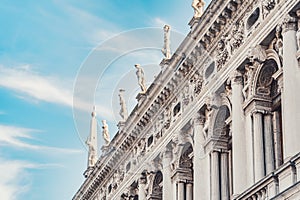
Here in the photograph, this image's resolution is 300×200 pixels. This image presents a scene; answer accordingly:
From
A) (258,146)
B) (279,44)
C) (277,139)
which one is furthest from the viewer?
(277,139)

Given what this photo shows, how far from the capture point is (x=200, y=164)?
109 feet

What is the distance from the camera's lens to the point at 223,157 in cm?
3231

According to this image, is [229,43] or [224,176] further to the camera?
[224,176]

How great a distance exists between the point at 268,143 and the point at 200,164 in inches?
213

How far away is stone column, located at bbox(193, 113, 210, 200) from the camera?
3266cm

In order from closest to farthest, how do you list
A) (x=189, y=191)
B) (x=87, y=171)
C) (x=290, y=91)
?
(x=290, y=91)
(x=189, y=191)
(x=87, y=171)

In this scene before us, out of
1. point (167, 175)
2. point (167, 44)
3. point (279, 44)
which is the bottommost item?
point (167, 175)

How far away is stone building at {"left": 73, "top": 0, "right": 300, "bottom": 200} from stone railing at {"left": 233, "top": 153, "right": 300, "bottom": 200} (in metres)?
0.03

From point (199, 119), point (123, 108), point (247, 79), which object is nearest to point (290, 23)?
point (247, 79)

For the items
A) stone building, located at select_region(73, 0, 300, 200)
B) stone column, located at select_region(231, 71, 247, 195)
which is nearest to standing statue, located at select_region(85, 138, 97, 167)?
stone building, located at select_region(73, 0, 300, 200)

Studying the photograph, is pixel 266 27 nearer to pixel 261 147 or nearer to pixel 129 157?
pixel 261 147

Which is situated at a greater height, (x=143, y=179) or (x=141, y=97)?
(x=141, y=97)

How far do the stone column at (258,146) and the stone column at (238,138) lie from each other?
0.72m

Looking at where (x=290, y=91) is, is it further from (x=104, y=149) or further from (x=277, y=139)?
(x=104, y=149)
